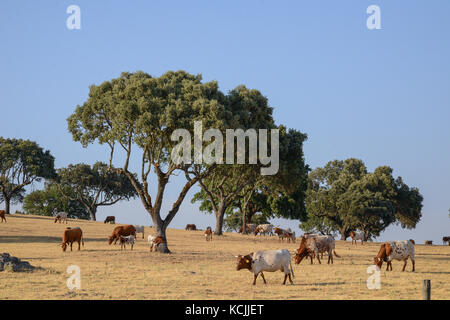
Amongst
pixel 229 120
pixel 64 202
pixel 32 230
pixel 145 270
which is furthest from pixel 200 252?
pixel 64 202

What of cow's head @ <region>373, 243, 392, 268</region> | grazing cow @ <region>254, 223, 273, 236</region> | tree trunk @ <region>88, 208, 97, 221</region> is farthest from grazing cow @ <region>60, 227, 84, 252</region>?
tree trunk @ <region>88, 208, 97, 221</region>

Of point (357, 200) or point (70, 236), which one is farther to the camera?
point (357, 200)

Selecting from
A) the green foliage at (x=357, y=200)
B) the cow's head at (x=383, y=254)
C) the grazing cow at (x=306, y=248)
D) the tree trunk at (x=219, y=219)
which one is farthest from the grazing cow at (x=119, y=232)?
the green foliage at (x=357, y=200)

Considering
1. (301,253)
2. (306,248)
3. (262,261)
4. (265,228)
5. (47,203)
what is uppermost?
(47,203)

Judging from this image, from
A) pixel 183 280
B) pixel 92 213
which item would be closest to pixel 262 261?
pixel 183 280

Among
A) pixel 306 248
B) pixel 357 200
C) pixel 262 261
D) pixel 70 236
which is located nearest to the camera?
pixel 262 261

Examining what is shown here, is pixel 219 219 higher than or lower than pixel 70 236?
higher

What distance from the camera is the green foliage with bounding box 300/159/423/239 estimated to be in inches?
3017

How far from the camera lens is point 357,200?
75.9 metres

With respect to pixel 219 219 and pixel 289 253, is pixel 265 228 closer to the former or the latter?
pixel 219 219

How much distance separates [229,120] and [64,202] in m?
74.5

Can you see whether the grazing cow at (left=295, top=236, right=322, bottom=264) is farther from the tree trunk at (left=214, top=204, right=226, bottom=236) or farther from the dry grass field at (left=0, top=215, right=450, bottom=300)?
the tree trunk at (left=214, top=204, right=226, bottom=236)
